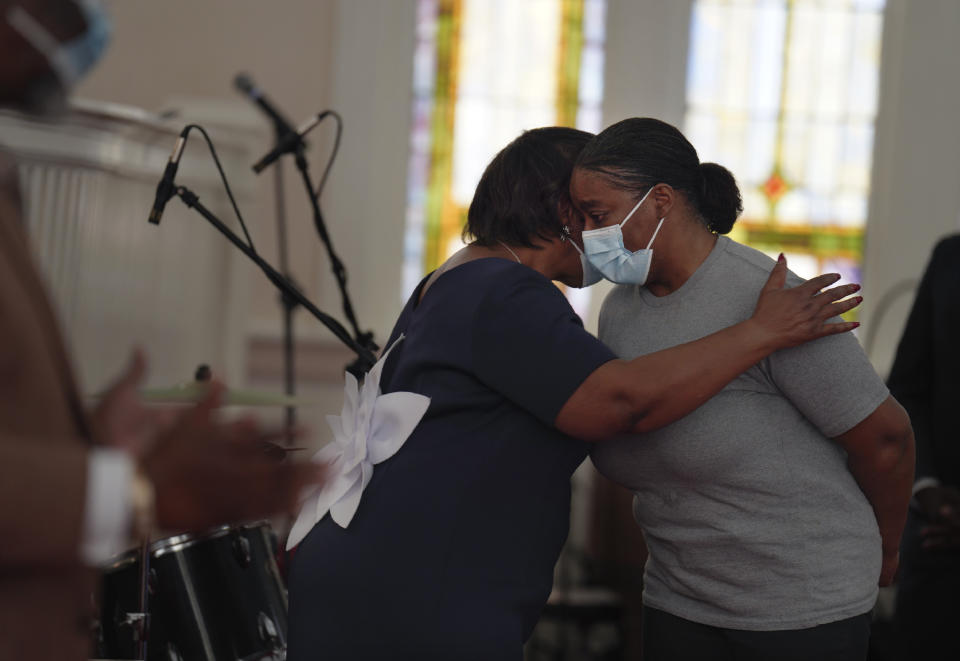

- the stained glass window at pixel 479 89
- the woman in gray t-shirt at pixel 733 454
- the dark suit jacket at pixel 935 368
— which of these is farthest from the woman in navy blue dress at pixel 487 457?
the stained glass window at pixel 479 89

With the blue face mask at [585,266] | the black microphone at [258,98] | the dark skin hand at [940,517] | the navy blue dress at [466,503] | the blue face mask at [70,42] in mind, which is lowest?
the dark skin hand at [940,517]

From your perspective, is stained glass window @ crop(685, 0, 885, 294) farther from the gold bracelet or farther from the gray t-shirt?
the gold bracelet

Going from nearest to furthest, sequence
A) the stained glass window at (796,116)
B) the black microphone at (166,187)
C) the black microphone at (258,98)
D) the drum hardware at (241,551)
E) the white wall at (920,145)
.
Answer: the black microphone at (166,187)
the drum hardware at (241,551)
the black microphone at (258,98)
the white wall at (920,145)
the stained glass window at (796,116)

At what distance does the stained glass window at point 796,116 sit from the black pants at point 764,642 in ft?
10.9

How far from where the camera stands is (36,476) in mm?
873

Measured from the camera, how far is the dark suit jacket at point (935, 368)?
2.38 m

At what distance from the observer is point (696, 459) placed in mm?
1623

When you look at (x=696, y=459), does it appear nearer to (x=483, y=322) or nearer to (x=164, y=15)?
(x=483, y=322)

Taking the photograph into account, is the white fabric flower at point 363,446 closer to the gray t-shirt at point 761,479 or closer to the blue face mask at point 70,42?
the gray t-shirt at point 761,479

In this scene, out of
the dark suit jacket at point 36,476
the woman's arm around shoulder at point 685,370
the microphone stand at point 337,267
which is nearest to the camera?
the dark suit jacket at point 36,476

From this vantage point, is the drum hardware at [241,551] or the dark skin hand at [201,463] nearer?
the dark skin hand at [201,463]

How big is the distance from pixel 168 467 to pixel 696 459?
92 centimetres

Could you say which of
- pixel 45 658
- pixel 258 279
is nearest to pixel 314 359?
pixel 258 279

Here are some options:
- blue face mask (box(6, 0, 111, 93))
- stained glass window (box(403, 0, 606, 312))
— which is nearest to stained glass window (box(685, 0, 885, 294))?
stained glass window (box(403, 0, 606, 312))
